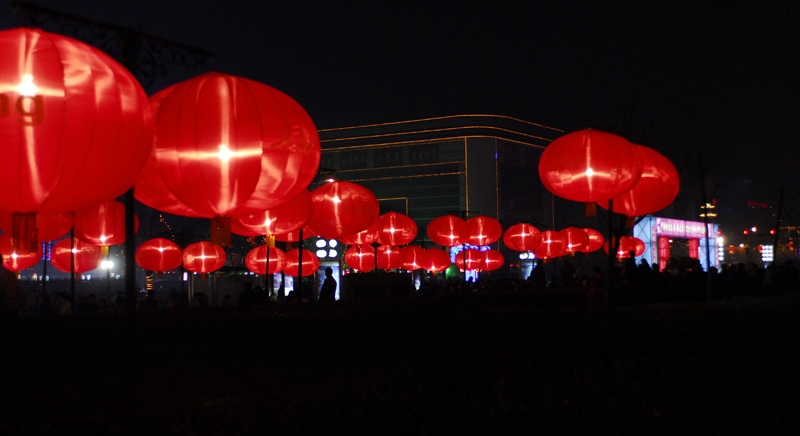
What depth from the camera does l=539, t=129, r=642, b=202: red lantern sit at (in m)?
7.80

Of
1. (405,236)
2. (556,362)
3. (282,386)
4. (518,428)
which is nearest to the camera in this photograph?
(518,428)

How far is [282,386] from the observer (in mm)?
6156

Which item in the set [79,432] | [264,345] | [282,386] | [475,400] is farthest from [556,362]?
[79,432]

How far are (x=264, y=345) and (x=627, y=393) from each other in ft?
15.6

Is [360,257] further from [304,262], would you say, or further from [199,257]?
[199,257]

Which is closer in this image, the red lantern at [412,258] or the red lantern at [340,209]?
the red lantern at [340,209]

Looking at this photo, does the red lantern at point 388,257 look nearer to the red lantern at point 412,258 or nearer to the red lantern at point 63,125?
the red lantern at point 412,258

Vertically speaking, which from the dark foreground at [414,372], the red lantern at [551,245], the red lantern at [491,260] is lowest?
the dark foreground at [414,372]

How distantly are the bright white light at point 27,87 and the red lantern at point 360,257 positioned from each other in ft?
52.0

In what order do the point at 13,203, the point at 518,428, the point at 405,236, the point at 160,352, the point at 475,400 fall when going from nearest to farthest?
the point at 13,203 < the point at 518,428 < the point at 475,400 < the point at 160,352 < the point at 405,236

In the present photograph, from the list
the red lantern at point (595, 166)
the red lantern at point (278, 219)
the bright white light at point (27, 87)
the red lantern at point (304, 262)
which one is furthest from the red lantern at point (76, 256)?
the bright white light at point (27, 87)

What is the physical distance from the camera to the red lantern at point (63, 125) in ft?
11.4

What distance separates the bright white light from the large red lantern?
3.71 ft

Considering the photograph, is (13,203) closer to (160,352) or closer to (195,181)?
(195,181)
